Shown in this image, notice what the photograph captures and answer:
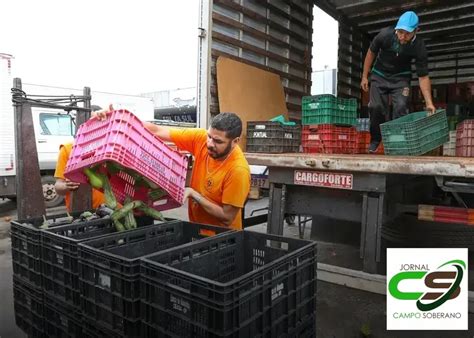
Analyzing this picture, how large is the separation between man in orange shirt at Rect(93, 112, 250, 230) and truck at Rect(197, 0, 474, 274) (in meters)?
1.00

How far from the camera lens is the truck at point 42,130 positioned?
25.7 ft

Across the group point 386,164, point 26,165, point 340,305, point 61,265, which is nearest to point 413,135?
point 386,164

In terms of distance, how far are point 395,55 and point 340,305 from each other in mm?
3042

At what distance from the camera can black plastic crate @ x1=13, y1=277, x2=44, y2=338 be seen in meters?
2.11

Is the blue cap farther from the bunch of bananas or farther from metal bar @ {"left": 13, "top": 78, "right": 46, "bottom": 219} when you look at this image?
metal bar @ {"left": 13, "top": 78, "right": 46, "bottom": 219}

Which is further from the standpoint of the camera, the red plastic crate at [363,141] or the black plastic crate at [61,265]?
the red plastic crate at [363,141]

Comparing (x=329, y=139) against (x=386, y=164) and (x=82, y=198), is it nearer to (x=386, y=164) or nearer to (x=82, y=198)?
(x=386, y=164)

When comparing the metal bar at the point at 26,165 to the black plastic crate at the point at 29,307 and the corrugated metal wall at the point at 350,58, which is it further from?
the corrugated metal wall at the point at 350,58

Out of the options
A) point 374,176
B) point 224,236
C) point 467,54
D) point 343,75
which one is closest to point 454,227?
point 374,176

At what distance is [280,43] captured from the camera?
649cm

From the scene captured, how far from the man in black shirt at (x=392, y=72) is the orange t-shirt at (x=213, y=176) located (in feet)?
9.10

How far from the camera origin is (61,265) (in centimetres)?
196

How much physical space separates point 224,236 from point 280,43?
511 centimetres

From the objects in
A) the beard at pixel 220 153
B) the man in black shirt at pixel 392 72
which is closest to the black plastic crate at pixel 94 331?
the beard at pixel 220 153
